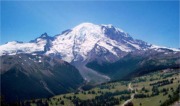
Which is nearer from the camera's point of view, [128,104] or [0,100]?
[128,104]

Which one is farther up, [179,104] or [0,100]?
[0,100]

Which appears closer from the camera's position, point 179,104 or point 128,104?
point 128,104

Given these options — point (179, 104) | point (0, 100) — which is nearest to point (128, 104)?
point (179, 104)

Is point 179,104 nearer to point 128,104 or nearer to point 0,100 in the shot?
point 128,104

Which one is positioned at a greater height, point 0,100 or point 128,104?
point 0,100
